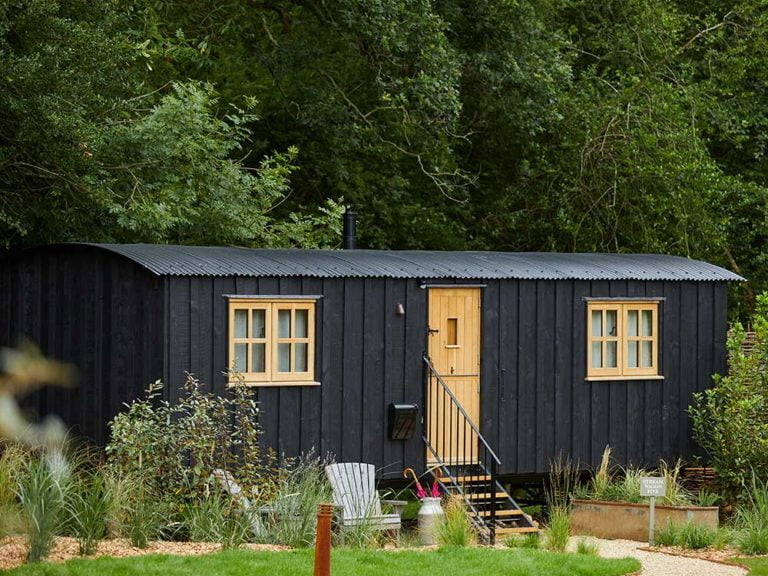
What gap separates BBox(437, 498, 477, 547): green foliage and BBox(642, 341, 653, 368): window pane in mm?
4161

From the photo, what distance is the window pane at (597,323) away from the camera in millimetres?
15125

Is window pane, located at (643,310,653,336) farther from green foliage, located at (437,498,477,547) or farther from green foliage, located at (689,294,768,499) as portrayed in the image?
green foliage, located at (437,498,477,547)

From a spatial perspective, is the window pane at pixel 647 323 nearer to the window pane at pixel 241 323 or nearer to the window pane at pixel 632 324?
the window pane at pixel 632 324

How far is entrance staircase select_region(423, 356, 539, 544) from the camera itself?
13.4m

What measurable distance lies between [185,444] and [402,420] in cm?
288

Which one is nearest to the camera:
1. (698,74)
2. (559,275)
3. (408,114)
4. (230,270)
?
(230,270)

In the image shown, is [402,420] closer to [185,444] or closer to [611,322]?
[185,444]

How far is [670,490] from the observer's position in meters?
13.8

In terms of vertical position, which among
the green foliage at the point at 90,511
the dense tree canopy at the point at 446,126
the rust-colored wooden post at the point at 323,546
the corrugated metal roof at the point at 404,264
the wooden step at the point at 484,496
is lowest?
the wooden step at the point at 484,496

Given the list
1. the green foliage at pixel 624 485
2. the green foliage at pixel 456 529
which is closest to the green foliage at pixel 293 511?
the green foliage at pixel 456 529

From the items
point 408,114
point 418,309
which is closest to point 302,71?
point 408,114

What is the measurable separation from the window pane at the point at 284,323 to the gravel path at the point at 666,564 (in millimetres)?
3468

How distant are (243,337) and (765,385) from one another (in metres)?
6.50

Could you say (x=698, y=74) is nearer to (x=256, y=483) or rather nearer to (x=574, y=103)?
(x=574, y=103)
